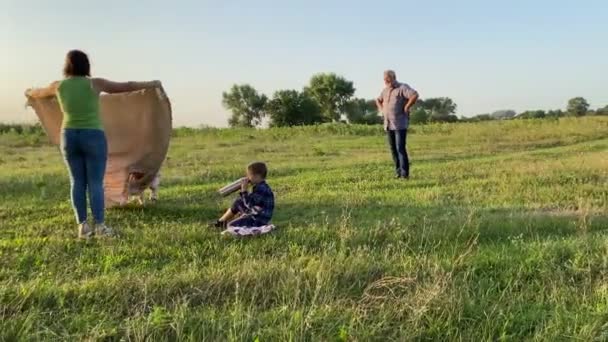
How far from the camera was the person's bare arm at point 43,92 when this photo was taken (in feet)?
A: 23.0

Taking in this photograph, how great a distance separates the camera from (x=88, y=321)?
3.79 m

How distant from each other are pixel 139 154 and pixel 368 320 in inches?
208

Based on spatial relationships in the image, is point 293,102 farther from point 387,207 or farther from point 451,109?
point 387,207

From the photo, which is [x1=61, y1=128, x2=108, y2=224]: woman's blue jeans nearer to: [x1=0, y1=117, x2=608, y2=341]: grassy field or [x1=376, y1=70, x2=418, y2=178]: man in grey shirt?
[x1=0, y1=117, x2=608, y2=341]: grassy field

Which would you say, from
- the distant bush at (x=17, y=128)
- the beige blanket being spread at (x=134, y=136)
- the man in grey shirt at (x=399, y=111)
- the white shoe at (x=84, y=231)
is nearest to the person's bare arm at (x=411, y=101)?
the man in grey shirt at (x=399, y=111)

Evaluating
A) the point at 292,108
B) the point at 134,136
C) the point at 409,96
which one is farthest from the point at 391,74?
the point at 292,108

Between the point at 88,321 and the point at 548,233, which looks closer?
the point at 88,321

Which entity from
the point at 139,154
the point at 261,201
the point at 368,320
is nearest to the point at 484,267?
the point at 368,320

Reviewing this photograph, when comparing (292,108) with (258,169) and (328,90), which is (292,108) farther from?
(258,169)

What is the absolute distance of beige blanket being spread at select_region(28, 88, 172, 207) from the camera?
813 cm

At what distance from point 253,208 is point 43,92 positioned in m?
2.99

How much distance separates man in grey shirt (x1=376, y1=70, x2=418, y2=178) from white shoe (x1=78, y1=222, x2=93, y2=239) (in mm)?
6332

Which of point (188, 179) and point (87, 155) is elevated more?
point (87, 155)

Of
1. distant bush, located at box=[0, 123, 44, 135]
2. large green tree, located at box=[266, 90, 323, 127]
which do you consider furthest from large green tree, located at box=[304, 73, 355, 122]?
distant bush, located at box=[0, 123, 44, 135]
